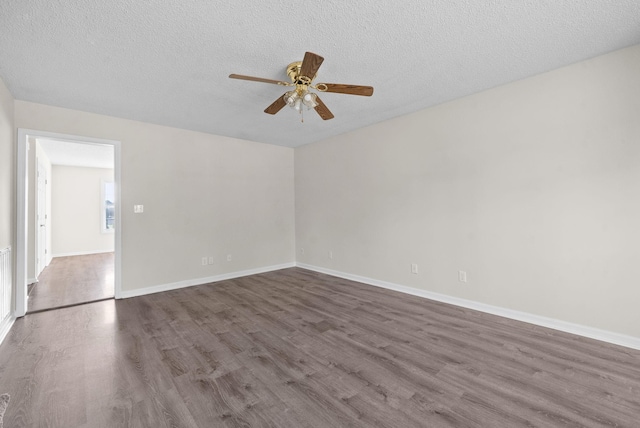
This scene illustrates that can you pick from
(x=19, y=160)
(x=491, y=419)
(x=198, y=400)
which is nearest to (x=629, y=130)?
(x=491, y=419)

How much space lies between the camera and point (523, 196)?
9.61ft

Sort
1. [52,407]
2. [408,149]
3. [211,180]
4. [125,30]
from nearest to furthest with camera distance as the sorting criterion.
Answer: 1. [52,407]
2. [125,30]
3. [408,149]
4. [211,180]

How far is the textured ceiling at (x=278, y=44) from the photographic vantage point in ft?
6.07

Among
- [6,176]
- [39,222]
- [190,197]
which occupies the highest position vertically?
[6,176]

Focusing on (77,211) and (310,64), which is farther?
(77,211)

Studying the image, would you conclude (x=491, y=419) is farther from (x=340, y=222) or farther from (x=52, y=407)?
(x=340, y=222)

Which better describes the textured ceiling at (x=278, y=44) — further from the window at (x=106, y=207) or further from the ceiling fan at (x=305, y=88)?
the window at (x=106, y=207)

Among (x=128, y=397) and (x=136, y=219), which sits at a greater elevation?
(x=136, y=219)

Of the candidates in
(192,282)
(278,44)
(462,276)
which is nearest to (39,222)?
(192,282)

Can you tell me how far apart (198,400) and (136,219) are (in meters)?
3.20

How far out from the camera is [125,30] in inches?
79.3

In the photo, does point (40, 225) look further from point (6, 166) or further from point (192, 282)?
point (192, 282)

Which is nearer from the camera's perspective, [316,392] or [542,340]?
[316,392]

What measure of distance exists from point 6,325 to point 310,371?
3261 millimetres
